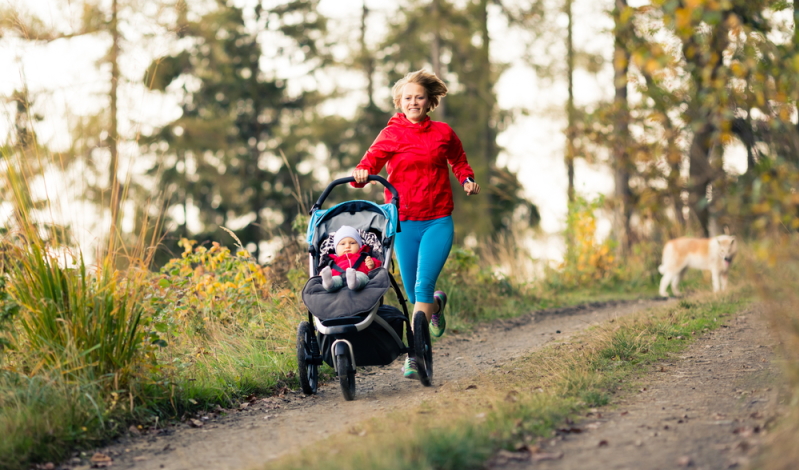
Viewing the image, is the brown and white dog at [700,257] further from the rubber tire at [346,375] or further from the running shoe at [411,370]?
the rubber tire at [346,375]

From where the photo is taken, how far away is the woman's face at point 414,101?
17.3 feet

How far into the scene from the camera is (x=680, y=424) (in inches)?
148

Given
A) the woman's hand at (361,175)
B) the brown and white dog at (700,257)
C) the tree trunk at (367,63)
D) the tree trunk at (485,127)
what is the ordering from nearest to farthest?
1. the woman's hand at (361,175)
2. the brown and white dog at (700,257)
3. the tree trunk at (485,127)
4. the tree trunk at (367,63)

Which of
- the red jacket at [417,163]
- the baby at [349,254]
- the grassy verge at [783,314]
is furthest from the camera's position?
the red jacket at [417,163]

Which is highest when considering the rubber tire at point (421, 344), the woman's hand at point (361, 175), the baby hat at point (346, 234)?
the woman's hand at point (361, 175)

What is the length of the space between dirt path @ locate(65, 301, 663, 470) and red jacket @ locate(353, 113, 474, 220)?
1309 millimetres

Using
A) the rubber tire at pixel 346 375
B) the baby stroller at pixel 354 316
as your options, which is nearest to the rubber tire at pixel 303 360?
the baby stroller at pixel 354 316

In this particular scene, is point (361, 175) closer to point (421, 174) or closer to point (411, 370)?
point (421, 174)

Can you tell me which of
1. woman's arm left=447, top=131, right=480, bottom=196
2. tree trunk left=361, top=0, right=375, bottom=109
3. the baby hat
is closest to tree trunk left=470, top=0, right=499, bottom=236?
tree trunk left=361, top=0, right=375, bottom=109

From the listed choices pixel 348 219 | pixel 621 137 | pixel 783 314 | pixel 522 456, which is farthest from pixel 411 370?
pixel 621 137

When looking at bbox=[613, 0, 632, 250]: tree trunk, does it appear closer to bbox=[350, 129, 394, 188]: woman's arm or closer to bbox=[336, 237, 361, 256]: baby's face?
bbox=[350, 129, 394, 188]: woman's arm

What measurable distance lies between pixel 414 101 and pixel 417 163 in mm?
448

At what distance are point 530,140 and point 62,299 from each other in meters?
19.1

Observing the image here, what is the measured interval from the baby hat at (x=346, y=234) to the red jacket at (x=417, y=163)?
0.38m
